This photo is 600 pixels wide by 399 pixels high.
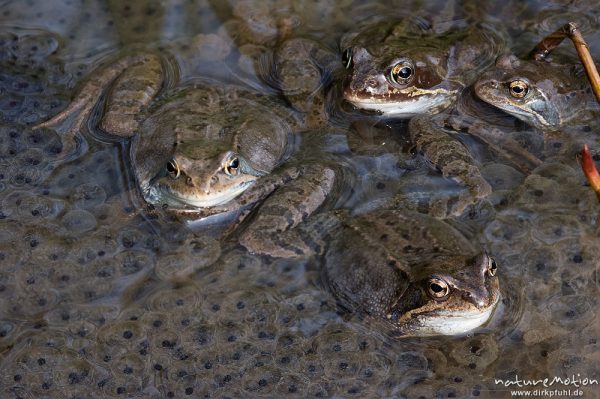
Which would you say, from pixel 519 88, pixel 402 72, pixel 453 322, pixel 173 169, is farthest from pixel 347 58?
pixel 453 322

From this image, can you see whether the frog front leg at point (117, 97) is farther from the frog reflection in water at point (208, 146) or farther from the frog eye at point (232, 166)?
the frog eye at point (232, 166)

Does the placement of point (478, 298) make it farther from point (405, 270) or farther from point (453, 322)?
point (405, 270)

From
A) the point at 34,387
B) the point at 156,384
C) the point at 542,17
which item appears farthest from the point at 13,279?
the point at 542,17

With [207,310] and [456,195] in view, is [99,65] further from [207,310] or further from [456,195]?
[456,195]

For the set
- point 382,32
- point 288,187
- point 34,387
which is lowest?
point 34,387

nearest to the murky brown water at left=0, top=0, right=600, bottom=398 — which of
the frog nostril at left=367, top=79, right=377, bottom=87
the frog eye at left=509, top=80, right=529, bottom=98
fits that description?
the frog eye at left=509, top=80, right=529, bottom=98

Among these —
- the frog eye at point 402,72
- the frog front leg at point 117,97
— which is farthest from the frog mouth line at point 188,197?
the frog eye at point 402,72

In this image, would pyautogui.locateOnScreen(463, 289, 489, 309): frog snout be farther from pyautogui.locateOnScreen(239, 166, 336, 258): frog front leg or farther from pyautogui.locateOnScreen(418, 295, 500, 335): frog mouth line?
pyautogui.locateOnScreen(239, 166, 336, 258): frog front leg
